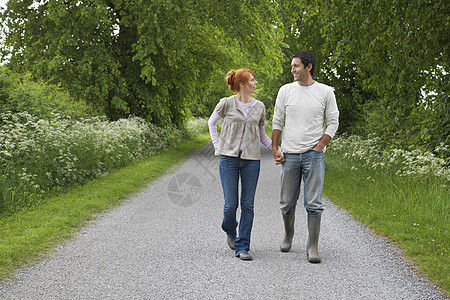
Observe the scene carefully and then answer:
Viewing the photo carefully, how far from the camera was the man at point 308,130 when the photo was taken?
191 inches

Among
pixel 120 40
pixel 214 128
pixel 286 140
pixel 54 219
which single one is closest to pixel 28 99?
pixel 54 219

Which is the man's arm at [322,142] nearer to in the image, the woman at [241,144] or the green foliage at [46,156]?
the woman at [241,144]

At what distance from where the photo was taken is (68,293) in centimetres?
389

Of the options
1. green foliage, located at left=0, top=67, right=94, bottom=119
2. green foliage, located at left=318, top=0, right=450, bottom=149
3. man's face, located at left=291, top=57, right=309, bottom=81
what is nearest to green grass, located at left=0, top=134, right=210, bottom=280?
green foliage, located at left=0, top=67, right=94, bottom=119

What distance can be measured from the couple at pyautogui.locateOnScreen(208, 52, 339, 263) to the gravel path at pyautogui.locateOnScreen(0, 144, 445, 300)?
0.37 meters

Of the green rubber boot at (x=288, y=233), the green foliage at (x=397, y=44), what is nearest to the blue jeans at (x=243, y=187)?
the green rubber boot at (x=288, y=233)

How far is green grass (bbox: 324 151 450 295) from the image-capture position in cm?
480

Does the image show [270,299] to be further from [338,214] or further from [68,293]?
[338,214]

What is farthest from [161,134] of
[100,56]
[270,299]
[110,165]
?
[270,299]

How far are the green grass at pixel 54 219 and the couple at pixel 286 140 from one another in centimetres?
223

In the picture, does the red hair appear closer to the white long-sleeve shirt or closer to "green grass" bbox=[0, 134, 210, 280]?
Answer: the white long-sleeve shirt

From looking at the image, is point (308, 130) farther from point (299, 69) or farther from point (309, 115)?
point (299, 69)

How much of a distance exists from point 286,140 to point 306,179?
0.47m

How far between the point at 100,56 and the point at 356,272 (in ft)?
47.6
